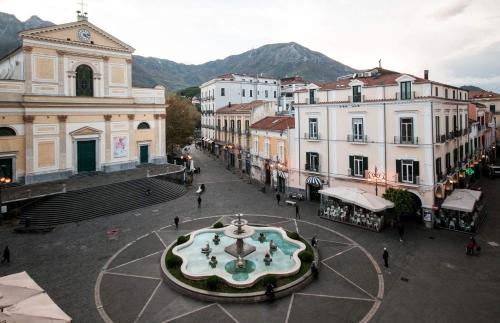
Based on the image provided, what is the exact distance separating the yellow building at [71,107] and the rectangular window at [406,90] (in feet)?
102

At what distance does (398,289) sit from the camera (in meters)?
16.7

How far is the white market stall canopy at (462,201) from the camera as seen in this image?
24703 mm

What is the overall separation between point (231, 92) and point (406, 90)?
4574 centimetres

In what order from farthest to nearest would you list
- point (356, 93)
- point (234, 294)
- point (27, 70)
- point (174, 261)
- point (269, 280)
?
point (27, 70)
point (356, 93)
point (174, 261)
point (269, 280)
point (234, 294)

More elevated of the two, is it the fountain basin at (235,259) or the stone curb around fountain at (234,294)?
the fountain basin at (235,259)

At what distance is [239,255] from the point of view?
63.8 ft

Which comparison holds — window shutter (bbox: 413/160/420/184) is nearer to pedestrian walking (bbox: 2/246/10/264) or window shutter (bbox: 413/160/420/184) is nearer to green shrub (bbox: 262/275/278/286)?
green shrub (bbox: 262/275/278/286)

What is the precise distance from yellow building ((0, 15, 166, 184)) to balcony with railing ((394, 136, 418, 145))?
31194 mm

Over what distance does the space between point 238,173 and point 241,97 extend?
81.5 ft

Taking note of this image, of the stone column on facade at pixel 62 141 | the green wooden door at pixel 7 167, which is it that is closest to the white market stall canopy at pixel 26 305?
the green wooden door at pixel 7 167

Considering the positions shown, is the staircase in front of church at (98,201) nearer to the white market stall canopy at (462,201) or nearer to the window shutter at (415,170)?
the window shutter at (415,170)

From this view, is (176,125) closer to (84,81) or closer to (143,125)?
(143,125)

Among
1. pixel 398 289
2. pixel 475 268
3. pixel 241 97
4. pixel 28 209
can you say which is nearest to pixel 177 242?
pixel 398 289

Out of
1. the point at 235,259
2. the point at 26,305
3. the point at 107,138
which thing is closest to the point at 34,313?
the point at 26,305
